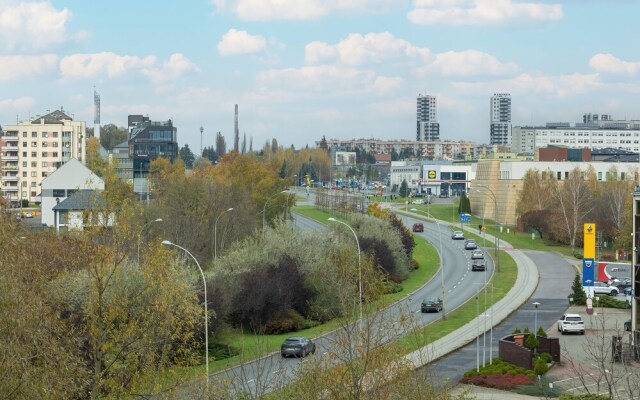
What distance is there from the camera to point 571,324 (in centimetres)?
5581

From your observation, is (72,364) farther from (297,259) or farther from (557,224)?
(557,224)

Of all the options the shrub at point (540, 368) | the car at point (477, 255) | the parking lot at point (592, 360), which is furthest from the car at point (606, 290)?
the shrub at point (540, 368)

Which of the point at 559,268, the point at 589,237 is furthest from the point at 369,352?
the point at 559,268

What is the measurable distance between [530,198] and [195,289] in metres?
74.3

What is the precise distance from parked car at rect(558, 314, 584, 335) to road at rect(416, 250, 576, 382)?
1.65m

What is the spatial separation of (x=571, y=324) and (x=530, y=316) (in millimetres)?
6372

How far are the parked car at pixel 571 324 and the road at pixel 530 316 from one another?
1.65 meters

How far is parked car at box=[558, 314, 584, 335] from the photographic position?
183 ft

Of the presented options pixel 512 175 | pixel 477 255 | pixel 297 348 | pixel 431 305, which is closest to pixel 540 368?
pixel 297 348

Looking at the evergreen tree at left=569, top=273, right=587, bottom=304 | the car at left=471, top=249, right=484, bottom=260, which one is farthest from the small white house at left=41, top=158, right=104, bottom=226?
the evergreen tree at left=569, top=273, right=587, bottom=304

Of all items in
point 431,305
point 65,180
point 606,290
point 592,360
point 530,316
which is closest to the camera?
point 592,360

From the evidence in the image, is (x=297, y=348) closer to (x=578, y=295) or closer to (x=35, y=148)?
(x=578, y=295)

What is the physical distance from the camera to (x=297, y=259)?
209ft

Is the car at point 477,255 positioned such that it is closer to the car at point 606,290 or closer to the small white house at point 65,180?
the car at point 606,290
